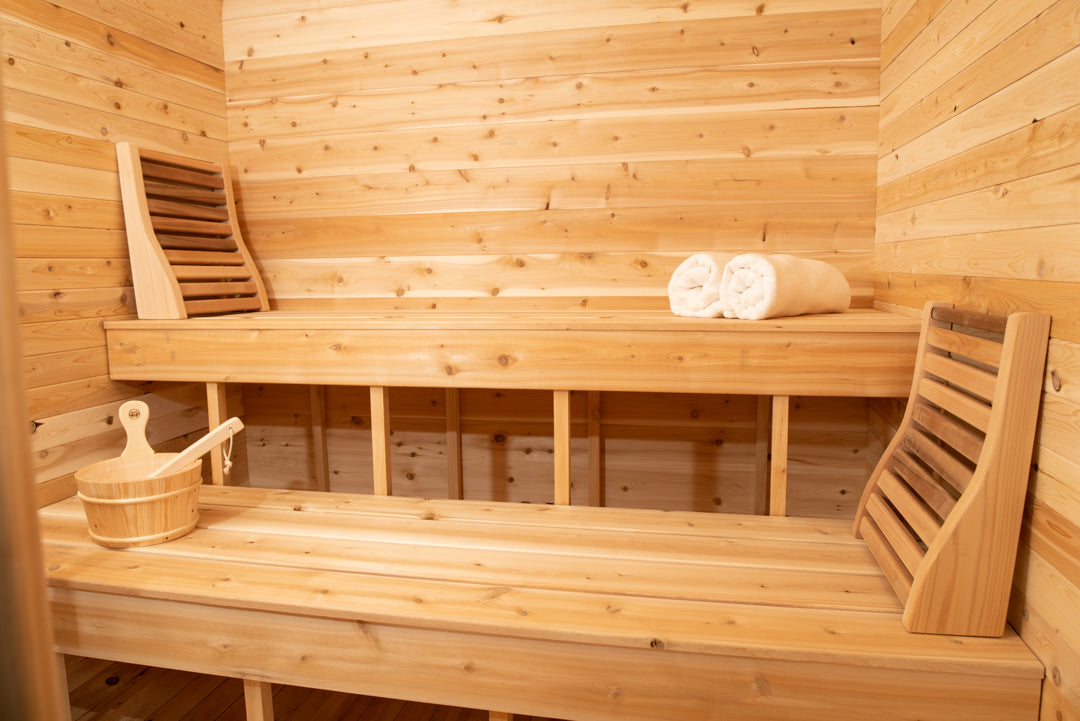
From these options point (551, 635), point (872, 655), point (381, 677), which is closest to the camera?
point (872, 655)

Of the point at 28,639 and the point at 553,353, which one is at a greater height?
the point at 28,639

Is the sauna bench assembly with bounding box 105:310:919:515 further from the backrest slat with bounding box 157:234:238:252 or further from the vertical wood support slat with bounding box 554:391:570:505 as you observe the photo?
the backrest slat with bounding box 157:234:238:252

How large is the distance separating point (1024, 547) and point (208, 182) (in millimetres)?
2519

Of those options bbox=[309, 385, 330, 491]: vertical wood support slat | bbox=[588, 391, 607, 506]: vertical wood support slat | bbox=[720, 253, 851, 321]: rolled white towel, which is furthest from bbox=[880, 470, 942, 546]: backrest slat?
bbox=[309, 385, 330, 491]: vertical wood support slat

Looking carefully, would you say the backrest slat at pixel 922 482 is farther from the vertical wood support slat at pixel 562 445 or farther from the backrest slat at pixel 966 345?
the vertical wood support slat at pixel 562 445

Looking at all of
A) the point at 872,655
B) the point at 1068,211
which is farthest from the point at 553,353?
the point at 1068,211

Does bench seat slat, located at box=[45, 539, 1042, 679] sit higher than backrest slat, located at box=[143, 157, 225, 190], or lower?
lower

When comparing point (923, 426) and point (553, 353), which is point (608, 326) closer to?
point (553, 353)

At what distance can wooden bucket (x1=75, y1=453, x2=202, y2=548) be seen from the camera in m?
1.59

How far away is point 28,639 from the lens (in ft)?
0.72

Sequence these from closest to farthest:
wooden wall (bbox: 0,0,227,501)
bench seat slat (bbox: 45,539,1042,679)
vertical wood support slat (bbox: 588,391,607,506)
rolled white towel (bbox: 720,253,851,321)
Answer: bench seat slat (bbox: 45,539,1042,679) < rolled white towel (bbox: 720,253,851,321) < wooden wall (bbox: 0,0,227,501) < vertical wood support slat (bbox: 588,391,607,506)

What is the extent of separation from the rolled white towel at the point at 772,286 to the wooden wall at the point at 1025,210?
0.81 ft

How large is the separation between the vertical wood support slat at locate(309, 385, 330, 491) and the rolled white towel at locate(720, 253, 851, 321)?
1.62 m

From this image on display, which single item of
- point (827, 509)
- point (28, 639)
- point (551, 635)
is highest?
point (28, 639)
